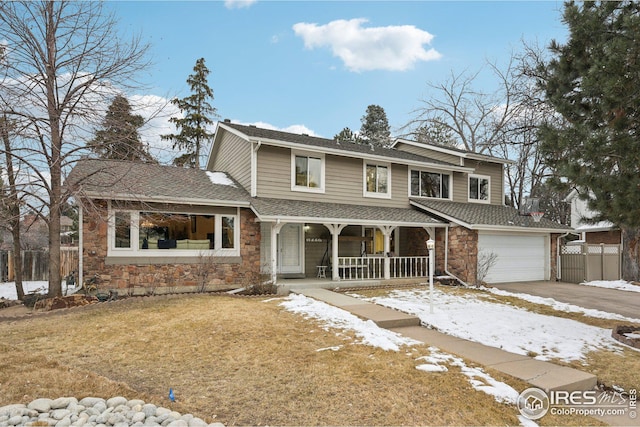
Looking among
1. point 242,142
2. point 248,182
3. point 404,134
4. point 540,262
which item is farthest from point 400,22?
point 404,134

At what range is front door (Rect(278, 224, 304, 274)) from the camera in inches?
522

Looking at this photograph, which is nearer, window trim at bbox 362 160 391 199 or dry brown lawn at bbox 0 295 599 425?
dry brown lawn at bbox 0 295 599 425

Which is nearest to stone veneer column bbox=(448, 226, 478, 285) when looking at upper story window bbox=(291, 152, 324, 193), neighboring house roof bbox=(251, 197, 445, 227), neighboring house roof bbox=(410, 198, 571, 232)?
neighboring house roof bbox=(410, 198, 571, 232)

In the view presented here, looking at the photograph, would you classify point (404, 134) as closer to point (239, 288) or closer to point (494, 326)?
point (239, 288)

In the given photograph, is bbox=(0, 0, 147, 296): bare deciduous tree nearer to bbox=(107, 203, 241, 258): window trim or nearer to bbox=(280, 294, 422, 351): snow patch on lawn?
bbox=(107, 203, 241, 258): window trim

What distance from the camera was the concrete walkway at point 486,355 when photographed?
4.55 meters

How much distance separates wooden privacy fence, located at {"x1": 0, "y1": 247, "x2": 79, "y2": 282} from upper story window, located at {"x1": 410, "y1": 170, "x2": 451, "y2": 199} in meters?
14.3

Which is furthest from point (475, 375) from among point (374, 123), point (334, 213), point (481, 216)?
point (374, 123)

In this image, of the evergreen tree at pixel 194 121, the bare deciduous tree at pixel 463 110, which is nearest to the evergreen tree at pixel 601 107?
the bare deciduous tree at pixel 463 110

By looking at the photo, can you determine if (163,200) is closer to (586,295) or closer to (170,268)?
(170,268)

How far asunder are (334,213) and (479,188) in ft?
28.5

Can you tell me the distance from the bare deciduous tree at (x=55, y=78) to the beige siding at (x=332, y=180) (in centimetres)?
485

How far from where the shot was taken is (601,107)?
5.95m

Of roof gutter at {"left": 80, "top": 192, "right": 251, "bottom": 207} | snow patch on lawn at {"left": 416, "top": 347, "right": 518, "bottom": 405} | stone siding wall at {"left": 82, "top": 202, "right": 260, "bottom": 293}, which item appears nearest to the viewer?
snow patch on lawn at {"left": 416, "top": 347, "right": 518, "bottom": 405}
